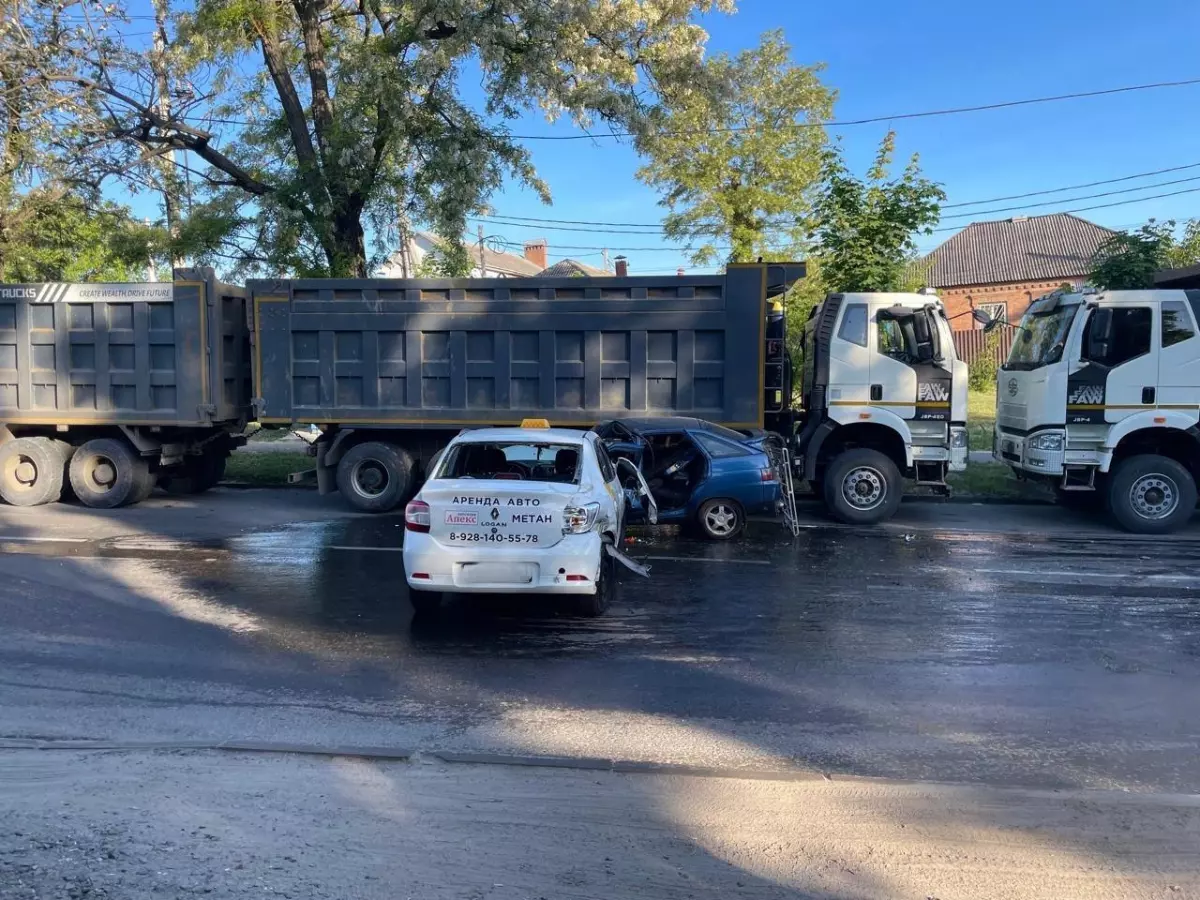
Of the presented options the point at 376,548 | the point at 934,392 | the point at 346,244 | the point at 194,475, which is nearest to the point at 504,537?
the point at 376,548

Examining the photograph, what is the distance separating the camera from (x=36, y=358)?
523 inches

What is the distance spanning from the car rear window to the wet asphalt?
111 cm

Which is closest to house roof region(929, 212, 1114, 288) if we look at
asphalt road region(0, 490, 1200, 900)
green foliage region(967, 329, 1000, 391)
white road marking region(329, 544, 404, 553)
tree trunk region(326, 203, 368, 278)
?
green foliage region(967, 329, 1000, 391)

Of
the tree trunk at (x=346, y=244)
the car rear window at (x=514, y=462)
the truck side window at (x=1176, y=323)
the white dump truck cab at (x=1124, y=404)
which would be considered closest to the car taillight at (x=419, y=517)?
the car rear window at (x=514, y=462)

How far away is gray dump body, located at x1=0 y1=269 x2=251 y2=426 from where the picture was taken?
12.9 metres

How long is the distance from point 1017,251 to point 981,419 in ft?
98.2

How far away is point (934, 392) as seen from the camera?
38.3ft

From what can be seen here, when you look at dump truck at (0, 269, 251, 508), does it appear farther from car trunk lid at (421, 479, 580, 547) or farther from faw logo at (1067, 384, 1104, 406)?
faw logo at (1067, 384, 1104, 406)

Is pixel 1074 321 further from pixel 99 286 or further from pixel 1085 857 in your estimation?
pixel 99 286

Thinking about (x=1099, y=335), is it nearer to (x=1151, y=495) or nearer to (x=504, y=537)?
(x=1151, y=495)

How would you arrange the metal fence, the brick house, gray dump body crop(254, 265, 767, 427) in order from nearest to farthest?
gray dump body crop(254, 265, 767, 427) < the metal fence < the brick house

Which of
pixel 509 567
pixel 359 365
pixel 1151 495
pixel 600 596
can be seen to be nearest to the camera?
pixel 509 567

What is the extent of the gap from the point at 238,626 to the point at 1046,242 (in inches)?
1955

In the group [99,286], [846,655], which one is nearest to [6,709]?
[846,655]
